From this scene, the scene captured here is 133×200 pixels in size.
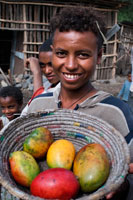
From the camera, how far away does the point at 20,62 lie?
394 inches

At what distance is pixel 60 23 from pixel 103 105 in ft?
1.99

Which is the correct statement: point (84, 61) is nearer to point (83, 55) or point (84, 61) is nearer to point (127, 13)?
point (83, 55)

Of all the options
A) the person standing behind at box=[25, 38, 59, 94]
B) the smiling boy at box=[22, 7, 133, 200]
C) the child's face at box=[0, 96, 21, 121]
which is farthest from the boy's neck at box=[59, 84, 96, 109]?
the child's face at box=[0, 96, 21, 121]

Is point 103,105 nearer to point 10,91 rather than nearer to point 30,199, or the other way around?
point 30,199

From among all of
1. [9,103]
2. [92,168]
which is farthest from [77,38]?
[9,103]

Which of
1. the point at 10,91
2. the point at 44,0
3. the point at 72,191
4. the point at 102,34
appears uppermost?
the point at 44,0

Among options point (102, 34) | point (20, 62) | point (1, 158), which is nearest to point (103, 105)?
point (102, 34)

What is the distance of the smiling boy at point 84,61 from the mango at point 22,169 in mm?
496

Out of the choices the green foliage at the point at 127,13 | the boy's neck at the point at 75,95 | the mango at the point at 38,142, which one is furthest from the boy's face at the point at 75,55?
the green foliage at the point at 127,13

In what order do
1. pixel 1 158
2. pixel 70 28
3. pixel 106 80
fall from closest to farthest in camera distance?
pixel 1 158 → pixel 70 28 → pixel 106 80

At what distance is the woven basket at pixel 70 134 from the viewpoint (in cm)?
108

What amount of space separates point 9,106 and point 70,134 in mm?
1751

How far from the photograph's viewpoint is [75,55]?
50.8 inches

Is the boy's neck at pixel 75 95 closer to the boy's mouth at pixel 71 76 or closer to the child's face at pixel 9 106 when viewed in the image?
the boy's mouth at pixel 71 76
